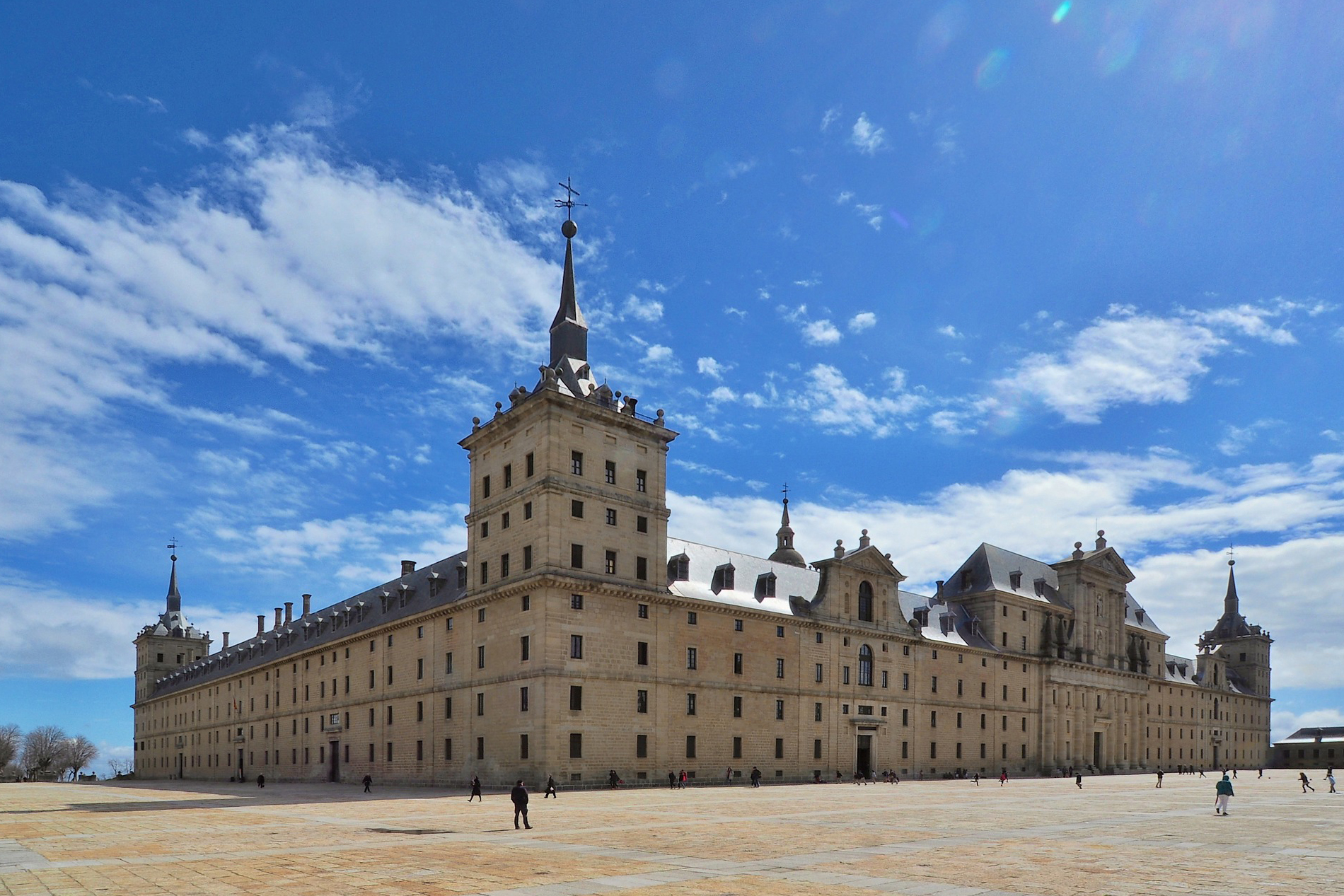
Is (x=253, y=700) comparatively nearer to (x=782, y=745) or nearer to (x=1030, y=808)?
(x=782, y=745)

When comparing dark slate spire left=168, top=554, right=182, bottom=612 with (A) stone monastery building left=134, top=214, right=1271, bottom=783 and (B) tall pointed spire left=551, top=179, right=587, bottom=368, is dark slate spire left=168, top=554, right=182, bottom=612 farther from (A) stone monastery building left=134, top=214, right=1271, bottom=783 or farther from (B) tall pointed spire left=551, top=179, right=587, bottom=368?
(B) tall pointed spire left=551, top=179, right=587, bottom=368

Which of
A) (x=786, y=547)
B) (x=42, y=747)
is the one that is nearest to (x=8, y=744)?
(x=42, y=747)

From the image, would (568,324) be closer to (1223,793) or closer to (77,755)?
(1223,793)

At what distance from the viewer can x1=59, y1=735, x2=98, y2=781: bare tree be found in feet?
536

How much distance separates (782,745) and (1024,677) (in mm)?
34865

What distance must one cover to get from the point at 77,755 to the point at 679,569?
156 metres

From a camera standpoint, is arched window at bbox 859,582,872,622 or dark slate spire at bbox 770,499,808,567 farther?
dark slate spire at bbox 770,499,808,567

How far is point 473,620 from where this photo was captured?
195 ft

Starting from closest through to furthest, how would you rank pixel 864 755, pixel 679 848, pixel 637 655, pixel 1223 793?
1. pixel 679 848
2. pixel 1223 793
3. pixel 637 655
4. pixel 864 755

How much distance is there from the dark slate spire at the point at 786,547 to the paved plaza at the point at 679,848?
184ft

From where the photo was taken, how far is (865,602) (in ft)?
244

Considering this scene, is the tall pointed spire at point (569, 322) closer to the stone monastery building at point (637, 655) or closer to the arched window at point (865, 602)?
Result: the stone monastery building at point (637, 655)

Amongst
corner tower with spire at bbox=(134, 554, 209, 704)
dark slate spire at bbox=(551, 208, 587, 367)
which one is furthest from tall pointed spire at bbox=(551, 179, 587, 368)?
corner tower with spire at bbox=(134, 554, 209, 704)

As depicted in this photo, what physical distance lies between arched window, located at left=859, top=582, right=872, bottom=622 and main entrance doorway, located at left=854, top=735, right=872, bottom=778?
857cm
